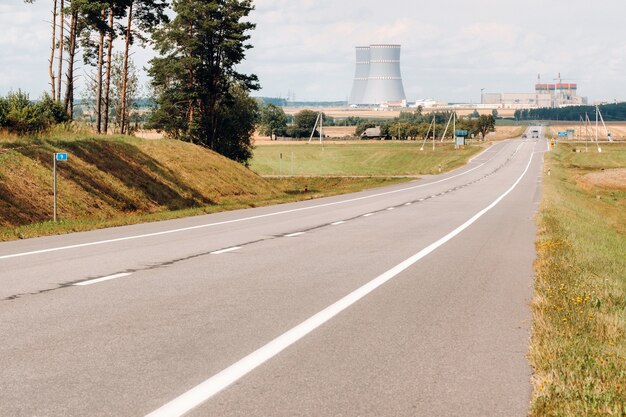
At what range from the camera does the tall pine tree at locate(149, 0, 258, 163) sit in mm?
67562

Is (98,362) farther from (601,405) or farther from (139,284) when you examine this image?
(139,284)

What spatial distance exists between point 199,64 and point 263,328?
62.3 metres

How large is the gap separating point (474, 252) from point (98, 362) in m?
10.5

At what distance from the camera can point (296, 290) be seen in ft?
34.9

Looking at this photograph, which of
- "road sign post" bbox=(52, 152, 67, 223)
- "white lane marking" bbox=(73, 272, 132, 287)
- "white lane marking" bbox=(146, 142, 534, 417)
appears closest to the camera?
"white lane marking" bbox=(146, 142, 534, 417)

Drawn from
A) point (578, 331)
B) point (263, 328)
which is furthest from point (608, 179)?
point (263, 328)

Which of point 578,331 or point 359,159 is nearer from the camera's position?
point 578,331

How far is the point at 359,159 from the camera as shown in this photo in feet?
433

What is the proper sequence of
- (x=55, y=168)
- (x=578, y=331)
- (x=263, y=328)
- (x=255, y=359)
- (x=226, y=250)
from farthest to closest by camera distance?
(x=55, y=168) < (x=226, y=250) < (x=263, y=328) < (x=578, y=331) < (x=255, y=359)

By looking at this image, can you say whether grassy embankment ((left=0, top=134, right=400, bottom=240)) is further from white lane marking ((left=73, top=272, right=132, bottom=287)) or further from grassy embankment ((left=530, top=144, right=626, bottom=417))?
grassy embankment ((left=530, top=144, right=626, bottom=417))

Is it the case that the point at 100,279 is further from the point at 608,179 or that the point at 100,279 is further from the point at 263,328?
the point at 608,179

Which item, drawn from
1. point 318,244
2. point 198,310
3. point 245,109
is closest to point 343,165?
point 245,109

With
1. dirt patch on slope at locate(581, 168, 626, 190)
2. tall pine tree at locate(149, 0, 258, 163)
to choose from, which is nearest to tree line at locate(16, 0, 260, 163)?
tall pine tree at locate(149, 0, 258, 163)

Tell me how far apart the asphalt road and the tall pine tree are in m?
52.4
